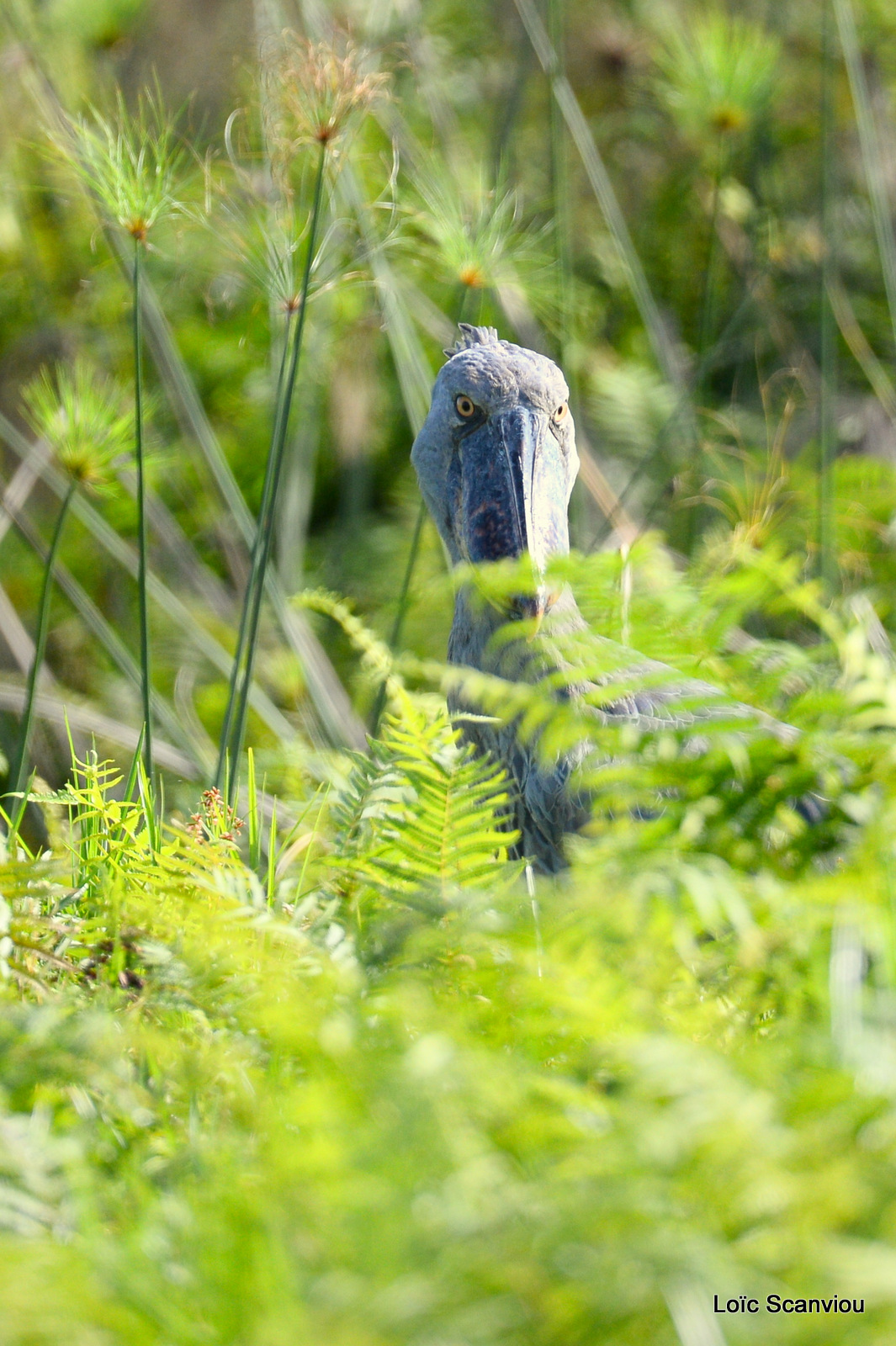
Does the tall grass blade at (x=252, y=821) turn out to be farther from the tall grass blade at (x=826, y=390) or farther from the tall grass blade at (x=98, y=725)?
the tall grass blade at (x=826, y=390)

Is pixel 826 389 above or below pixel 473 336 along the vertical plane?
below

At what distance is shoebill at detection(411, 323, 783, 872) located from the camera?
1544 millimetres

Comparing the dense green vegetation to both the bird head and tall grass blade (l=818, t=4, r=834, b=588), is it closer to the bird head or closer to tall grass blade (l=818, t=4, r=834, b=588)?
the bird head

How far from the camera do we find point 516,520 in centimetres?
158

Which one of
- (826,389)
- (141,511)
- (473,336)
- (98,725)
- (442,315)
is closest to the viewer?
(141,511)

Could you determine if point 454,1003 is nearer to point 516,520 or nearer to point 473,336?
point 516,520

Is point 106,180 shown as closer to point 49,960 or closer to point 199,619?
point 49,960

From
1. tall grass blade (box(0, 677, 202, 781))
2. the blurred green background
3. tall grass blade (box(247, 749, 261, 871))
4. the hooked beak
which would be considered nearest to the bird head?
the hooked beak

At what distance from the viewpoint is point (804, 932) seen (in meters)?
0.72

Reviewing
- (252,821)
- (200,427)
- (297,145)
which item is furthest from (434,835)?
(200,427)

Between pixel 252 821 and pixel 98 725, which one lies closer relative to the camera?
pixel 252 821

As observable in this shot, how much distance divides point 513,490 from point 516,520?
5 cm

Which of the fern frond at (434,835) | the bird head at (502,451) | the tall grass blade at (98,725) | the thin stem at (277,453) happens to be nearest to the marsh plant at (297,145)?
the thin stem at (277,453)

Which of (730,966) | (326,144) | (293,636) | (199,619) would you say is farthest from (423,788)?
(199,619)
